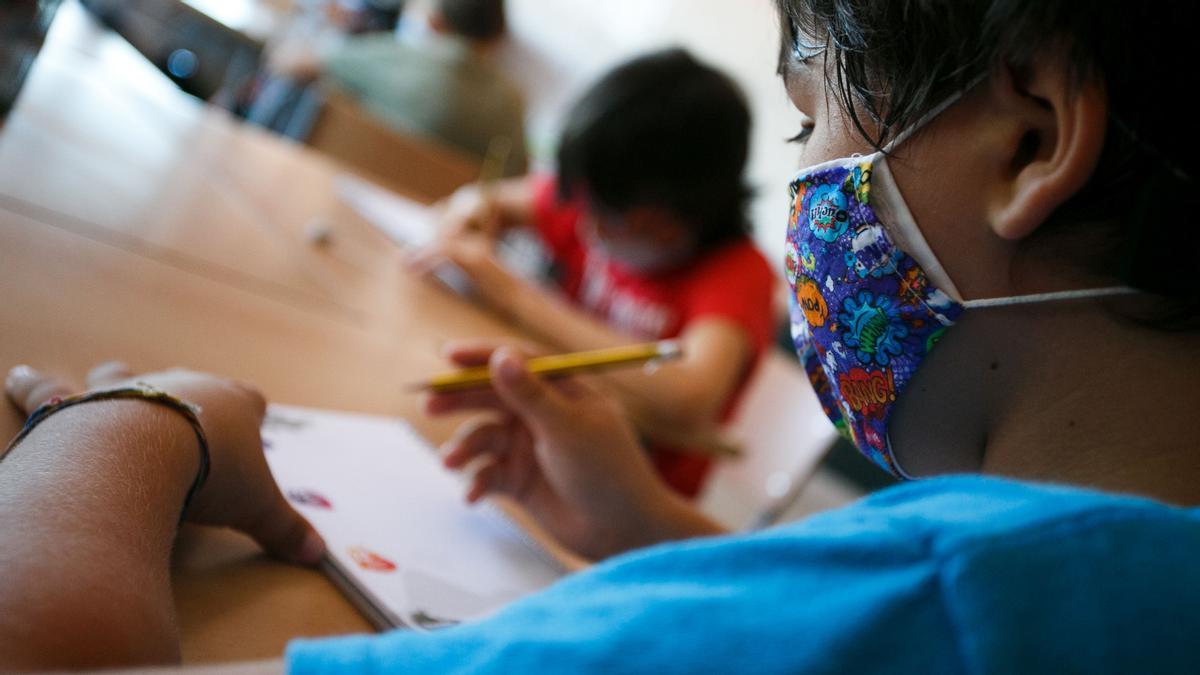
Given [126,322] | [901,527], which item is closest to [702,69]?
[126,322]

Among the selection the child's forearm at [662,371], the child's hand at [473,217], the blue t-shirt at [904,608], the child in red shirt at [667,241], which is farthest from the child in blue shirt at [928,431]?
the child's hand at [473,217]

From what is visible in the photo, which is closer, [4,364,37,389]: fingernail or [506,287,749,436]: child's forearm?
[4,364,37,389]: fingernail

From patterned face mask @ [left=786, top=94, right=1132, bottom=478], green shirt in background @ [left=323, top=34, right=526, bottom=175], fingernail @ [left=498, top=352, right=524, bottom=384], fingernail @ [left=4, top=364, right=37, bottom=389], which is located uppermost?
patterned face mask @ [left=786, top=94, right=1132, bottom=478]

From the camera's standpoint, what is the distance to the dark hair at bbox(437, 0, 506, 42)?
2586mm

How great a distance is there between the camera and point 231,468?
1.77ft

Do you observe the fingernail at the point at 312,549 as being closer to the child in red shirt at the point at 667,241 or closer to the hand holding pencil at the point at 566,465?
the hand holding pencil at the point at 566,465

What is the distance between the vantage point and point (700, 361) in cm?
141

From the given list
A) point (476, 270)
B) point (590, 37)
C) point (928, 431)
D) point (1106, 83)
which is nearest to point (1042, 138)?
point (1106, 83)

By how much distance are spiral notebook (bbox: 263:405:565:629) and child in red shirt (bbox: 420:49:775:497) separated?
54 centimetres

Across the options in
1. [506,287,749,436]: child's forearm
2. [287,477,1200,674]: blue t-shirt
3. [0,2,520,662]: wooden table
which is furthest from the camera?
[506,287,749,436]: child's forearm

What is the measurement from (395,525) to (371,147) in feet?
5.18

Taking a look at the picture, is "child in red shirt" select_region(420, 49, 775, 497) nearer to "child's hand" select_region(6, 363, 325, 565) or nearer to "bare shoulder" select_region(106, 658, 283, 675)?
"child's hand" select_region(6, 363, 325, 565)

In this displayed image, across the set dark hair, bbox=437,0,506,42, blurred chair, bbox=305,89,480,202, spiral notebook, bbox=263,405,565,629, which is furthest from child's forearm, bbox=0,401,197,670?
dark hair, bbox=437,0,506,42

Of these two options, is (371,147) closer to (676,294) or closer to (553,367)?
(676,294)
